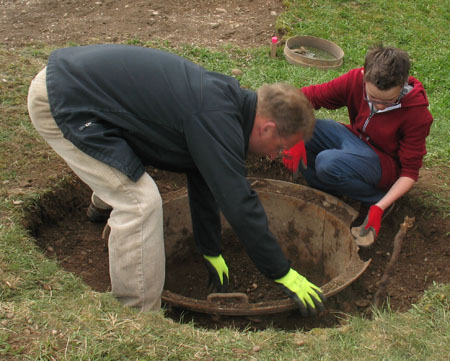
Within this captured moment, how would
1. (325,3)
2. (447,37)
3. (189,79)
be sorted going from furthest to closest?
(325,3) → (447,37) → (189,79)

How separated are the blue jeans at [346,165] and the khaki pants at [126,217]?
1.29m

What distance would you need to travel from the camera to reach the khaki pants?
2.21 m

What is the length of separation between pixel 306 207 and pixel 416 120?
2.78ft

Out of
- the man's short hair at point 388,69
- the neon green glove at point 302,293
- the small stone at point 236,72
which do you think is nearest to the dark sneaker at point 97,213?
the neon green glove at point 302,293

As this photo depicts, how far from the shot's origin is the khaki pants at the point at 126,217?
2.21 m

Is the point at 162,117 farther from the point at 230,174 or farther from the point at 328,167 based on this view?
the point at 328,167

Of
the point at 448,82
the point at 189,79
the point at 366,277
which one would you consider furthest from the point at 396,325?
the point at 448,82

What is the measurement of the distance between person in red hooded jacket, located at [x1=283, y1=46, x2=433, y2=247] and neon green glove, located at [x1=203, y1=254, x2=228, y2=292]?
822 millimetres

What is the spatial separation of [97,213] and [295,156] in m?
1.34

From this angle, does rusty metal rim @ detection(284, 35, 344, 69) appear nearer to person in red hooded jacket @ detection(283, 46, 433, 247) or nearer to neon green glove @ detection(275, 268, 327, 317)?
person in red hooded jacket @ detection(283, 46, 433, 247)

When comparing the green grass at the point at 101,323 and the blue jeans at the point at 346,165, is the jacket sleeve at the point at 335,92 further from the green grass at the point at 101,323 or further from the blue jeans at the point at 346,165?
the green grass at the point at 101,323

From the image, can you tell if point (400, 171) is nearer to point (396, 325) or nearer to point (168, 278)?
point (396, 325)

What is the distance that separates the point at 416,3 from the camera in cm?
743

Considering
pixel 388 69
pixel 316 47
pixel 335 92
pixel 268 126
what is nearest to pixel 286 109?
pixel 268 126
